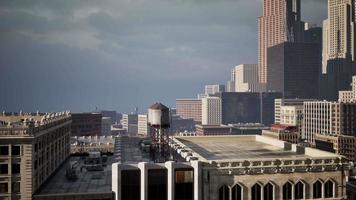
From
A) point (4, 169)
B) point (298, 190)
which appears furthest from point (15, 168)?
point (298, 190)

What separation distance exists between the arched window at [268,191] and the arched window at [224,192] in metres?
6.35

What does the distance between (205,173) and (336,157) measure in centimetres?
2348

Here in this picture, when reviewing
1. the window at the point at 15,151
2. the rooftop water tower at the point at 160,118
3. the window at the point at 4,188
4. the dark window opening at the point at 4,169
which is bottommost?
the window at the point at 4,188

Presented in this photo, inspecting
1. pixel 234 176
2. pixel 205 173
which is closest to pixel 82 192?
pixel 205 173

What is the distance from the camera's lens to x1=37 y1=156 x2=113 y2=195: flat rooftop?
2825 inches

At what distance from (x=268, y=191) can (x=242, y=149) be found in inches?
999

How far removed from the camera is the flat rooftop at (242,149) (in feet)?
265

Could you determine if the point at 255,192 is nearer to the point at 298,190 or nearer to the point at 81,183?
the point at 298,190

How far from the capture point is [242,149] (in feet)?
307

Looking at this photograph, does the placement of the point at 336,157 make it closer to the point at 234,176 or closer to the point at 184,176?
the point at 234,176

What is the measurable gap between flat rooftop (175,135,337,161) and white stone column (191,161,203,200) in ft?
14.6

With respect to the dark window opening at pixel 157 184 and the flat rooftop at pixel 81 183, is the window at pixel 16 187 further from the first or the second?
the dark window opening at pixel 157 184

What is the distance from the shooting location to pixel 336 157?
235 feet

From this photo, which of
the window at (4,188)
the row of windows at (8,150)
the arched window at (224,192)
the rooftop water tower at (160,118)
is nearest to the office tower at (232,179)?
the arched window at (224,192)
